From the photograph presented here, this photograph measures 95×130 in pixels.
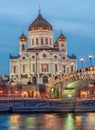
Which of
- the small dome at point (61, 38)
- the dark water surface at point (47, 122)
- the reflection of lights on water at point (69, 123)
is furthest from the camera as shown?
the small dome at point (61, 38)

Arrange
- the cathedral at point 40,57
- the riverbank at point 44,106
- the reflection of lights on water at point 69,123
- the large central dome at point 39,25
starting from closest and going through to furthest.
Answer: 1. the reflection of lights on water at point 69,123
2. the riverbank at point 44,106
3. the cathedral at point 40,57
4. the large central dome at point 39,25

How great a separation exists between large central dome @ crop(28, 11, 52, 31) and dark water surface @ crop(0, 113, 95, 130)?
81.7 m

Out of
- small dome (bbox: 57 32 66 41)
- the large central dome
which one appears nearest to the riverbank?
the large central dome

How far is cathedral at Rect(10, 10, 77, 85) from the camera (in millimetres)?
156250

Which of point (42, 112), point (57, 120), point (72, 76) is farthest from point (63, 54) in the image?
point (57, 120)

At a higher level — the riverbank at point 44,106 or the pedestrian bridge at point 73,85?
the pedestrian bridge at point 73,85

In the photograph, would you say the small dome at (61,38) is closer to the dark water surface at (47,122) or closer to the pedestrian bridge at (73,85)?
the pedestrian bridge at (73,85)

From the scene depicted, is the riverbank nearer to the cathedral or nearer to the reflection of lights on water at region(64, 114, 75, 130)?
the reflection of lights on water at region(64, 114, 75, 130)

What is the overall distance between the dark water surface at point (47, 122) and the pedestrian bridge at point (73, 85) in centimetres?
1435

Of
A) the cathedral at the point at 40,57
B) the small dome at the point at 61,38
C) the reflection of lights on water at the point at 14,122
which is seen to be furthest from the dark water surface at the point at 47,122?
the small dome at the point at 61,38

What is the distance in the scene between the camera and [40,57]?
157m

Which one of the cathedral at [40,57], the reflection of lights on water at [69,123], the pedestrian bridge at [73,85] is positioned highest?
the cathedral at [40,57]

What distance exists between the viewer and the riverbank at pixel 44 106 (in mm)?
86250

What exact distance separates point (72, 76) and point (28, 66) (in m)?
54.7
